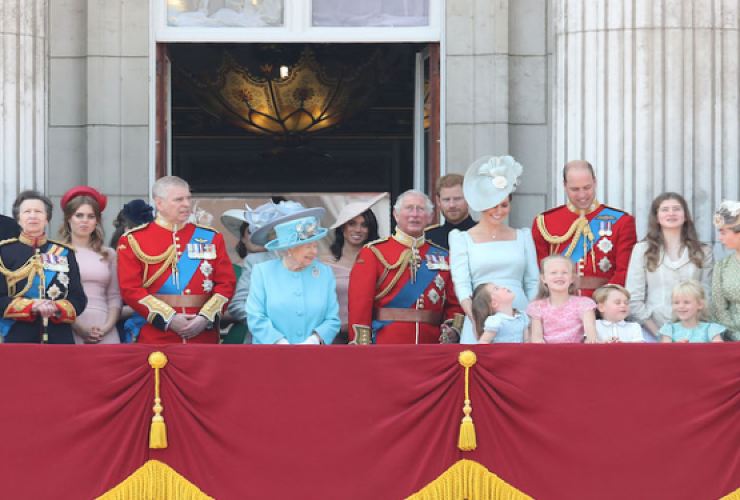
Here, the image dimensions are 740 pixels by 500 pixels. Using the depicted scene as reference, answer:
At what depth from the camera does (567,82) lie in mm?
12805

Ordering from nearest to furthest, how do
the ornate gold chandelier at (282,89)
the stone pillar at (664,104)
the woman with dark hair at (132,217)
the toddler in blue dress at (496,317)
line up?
the toddler in blue dress at (496,317)
the woman with dark hair at (132,217)
the stone pillar at (664,104)
the ornate gold chandelier at (282,89)

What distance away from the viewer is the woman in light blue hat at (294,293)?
11.0m

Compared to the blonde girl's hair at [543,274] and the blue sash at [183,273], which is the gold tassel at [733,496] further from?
the blue sash at [183,273]

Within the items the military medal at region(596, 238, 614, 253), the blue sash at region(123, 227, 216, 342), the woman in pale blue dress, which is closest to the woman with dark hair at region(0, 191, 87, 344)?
the blue sash at region(123, 227, 216, 342)

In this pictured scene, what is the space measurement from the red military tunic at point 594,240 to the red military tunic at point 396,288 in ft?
2.15

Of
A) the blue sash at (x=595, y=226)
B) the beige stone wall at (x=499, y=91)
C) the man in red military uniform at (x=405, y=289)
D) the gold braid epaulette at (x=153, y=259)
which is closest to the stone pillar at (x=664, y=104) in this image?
the beige stone wall at (x=499, y=91)

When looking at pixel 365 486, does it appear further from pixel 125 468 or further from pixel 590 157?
pixel 590 157

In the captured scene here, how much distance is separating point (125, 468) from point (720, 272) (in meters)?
3.60

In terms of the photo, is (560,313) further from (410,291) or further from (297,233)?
(297,233)

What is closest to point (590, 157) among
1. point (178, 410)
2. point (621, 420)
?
point (621, 420)

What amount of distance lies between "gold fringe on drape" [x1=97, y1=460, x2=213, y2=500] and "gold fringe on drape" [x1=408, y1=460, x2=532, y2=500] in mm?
1199

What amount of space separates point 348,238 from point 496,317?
6.04ft

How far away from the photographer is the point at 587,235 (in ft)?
37.9

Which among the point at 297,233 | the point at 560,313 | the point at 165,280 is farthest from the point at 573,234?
the point at 165,280
